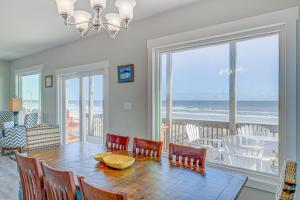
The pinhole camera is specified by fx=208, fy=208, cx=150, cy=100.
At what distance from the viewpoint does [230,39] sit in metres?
2.41

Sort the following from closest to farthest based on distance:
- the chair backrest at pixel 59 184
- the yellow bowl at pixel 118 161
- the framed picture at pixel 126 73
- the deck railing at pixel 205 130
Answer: the chair backrest at pixel 59 184
the yellow bowl at pixel 118 161
the deck railing at pixel 205 130
the framed picture at pixel 126 73

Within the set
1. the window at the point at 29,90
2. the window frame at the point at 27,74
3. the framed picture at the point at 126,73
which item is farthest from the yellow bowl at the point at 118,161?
the window at the point at 29,90

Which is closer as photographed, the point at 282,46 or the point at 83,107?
the point at 282,46

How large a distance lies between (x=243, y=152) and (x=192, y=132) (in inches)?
26.7

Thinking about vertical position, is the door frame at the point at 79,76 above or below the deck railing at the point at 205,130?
above

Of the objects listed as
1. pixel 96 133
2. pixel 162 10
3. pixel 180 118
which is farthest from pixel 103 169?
pixel 96 133

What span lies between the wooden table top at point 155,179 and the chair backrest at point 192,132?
101 cm

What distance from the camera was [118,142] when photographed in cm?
245

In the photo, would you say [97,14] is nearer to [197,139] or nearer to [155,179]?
[155,179]

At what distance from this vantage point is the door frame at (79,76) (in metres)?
3.75

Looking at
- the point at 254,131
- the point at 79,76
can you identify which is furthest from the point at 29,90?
the point at 254,131

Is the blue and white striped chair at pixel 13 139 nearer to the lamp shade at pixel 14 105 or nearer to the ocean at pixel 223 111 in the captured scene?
the lamp shade at pixel 14 105

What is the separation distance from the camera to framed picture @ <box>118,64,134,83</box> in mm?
3311

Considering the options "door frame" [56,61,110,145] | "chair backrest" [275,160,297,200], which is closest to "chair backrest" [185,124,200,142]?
"door frame" [56,61,110,145]
